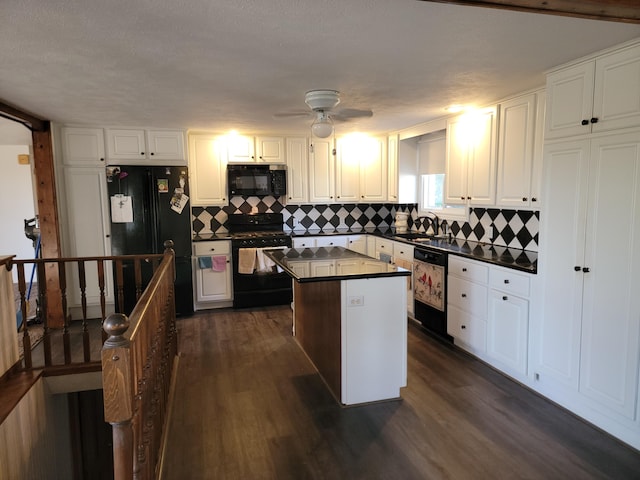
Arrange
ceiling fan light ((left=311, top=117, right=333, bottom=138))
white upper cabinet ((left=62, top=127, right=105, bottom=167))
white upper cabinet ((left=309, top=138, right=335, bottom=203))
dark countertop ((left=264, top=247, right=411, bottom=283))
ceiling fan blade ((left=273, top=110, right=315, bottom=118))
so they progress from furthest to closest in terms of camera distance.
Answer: white upper cabinet ((left=309, top=138, right=335, bottom=203)) < white upper cabinet ((left=62, top=127, right=105, bottom=167)) < ceiling fan blade ((left=273, top=110, right=315, bottom=118)) < ceiling fan light ((left=311, top=117, right=333, bottom=138)) < dark countertop ((left=264, top=247, right=411, bottom=283))

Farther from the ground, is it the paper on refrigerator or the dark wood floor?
the paper on refrigerator

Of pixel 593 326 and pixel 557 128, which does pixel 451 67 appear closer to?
pixel 557 128

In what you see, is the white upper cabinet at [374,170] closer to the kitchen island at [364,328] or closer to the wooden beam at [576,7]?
the kitchen island at [364,328]

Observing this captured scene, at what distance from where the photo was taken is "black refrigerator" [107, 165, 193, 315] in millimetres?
4793

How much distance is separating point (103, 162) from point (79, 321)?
5.96 ft

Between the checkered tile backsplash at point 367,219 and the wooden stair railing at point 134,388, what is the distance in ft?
10.5

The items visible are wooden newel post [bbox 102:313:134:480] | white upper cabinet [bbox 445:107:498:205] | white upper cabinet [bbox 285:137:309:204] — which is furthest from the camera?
white upper cabinet [bbox 285:137:309:204]

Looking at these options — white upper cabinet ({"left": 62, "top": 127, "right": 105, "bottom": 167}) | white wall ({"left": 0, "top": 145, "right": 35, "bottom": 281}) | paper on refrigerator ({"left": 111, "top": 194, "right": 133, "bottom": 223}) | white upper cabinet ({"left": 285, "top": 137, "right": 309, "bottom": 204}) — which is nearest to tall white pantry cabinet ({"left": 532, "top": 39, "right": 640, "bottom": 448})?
white upper cabinet ({"left": 285, "top": 137, "right": 309, "bottom": 204})

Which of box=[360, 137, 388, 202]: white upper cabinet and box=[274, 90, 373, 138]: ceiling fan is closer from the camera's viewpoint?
box=[274, 90, 373, 138]: ceiling fan

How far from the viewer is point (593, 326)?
2596 millimetres

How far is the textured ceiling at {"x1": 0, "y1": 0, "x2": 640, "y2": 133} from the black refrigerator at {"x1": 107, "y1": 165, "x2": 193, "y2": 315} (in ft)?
3.73

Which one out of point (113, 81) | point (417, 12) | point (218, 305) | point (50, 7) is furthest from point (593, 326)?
point (218, 305)

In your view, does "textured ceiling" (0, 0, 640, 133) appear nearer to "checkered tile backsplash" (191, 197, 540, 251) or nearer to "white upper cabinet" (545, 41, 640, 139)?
"white upper cabinet" (545, 41, 640, 139)

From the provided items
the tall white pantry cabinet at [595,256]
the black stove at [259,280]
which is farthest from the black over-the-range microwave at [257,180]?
the tall white pantry cabinet at [595,256]
